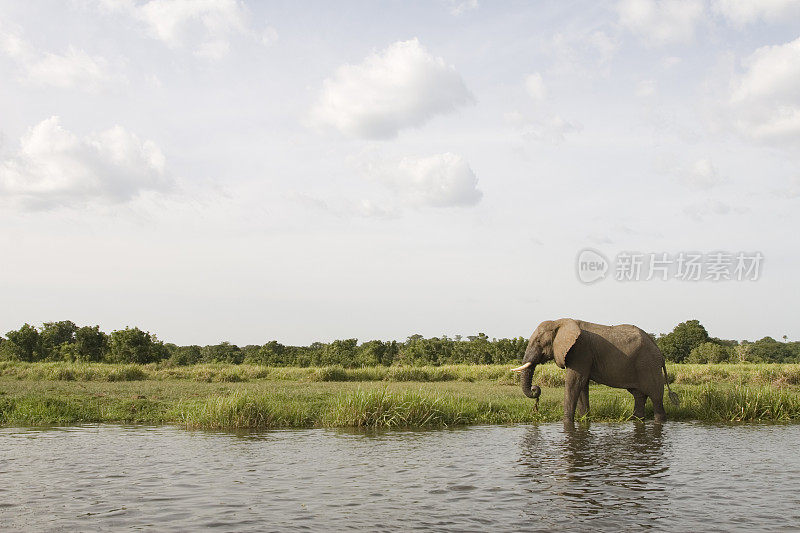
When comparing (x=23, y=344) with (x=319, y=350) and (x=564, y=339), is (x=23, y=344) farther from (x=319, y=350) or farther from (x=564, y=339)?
(x=564, y=339)

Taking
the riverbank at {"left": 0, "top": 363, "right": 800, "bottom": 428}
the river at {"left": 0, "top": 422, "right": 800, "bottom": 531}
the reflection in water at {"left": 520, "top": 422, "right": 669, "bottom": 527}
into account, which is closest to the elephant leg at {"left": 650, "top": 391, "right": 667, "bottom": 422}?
the riverbank at {"left": 0, "top": 363, "right": 800, "bottom": 428}

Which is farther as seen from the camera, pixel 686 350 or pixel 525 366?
pixel 686 350

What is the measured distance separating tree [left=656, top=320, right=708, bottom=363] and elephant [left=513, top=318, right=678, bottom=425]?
46.9 metres

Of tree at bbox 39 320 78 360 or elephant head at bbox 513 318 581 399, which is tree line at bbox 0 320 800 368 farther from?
elephant head at bbox 513 318 581 399

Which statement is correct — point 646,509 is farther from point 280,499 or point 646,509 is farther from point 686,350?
point 686,350

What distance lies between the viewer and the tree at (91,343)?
5019cm

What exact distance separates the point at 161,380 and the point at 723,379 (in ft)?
85.5

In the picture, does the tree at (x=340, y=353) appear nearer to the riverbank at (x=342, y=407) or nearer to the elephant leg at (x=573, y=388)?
the riverbank at (x=342, y=407)

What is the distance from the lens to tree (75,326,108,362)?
5019 centimetres

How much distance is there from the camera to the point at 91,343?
1999 inches

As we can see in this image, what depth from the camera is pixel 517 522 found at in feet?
28.2

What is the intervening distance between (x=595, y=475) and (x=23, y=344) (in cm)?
5258

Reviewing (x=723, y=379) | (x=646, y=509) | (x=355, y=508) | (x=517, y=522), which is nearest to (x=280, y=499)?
(x=355, y=508)

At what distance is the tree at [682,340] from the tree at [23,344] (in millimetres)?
53018
